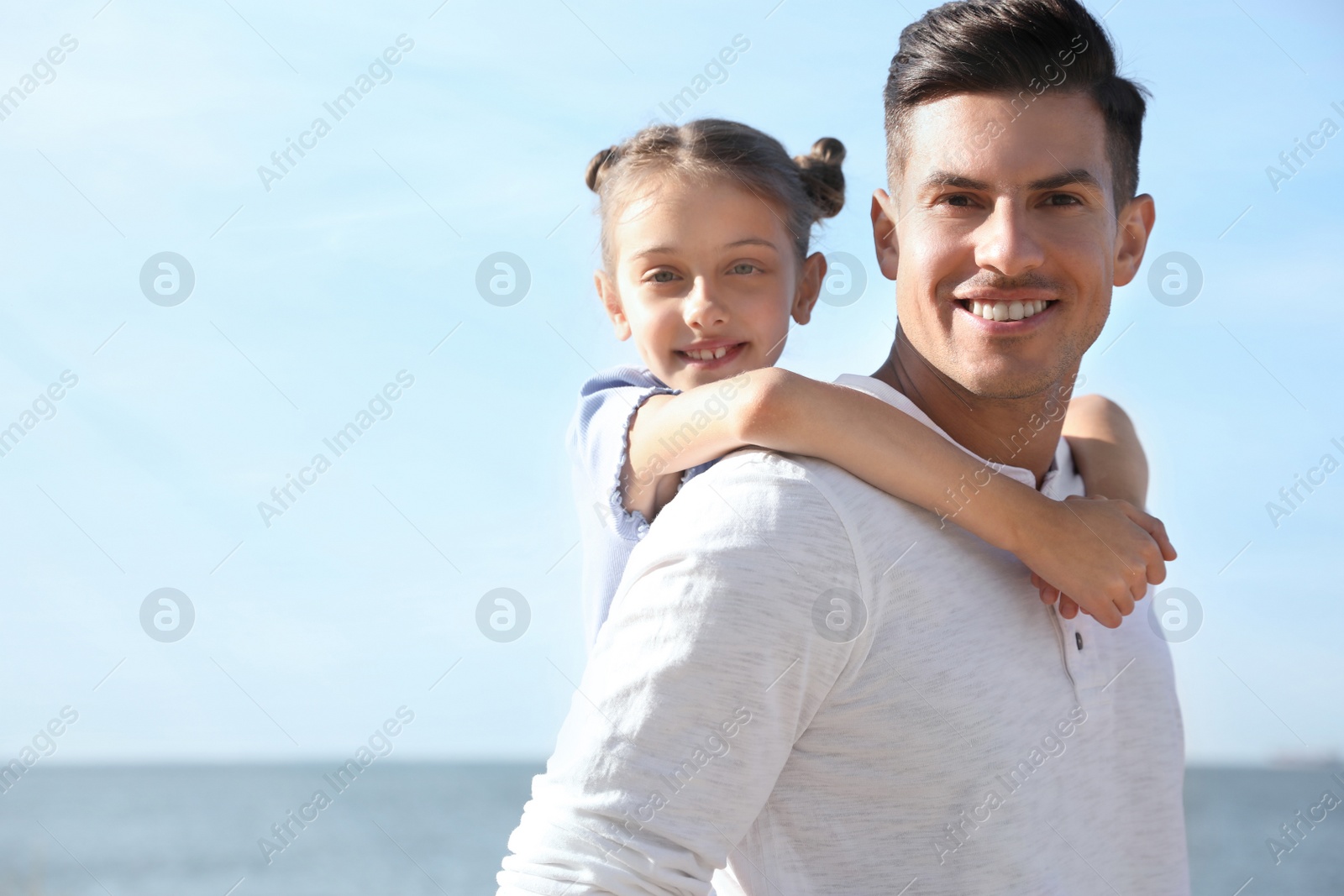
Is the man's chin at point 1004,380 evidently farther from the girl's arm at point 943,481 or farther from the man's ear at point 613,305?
the man's ear at point 613,305

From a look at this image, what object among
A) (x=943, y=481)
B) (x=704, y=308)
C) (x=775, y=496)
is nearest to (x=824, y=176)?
(x=704, y=308)

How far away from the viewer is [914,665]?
1.46 meters

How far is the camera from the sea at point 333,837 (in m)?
26.8

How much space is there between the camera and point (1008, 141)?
184 centimetres

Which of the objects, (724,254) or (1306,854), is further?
(1306,854)

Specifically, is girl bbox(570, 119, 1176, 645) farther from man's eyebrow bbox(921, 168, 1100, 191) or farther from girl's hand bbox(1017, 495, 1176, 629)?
man's eyebrow bbox(921, 168, 1100, 191)

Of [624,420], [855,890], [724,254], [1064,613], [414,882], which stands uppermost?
[724,254]

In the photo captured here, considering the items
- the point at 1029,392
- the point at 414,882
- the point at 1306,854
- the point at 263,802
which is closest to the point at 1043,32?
the point at 1029,392

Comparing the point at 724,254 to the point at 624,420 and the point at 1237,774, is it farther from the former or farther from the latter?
the point at 1237,774

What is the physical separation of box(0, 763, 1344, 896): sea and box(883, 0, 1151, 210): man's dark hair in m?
9.74

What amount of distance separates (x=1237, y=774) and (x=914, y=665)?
7380cm

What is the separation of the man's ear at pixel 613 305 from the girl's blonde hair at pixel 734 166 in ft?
0.24

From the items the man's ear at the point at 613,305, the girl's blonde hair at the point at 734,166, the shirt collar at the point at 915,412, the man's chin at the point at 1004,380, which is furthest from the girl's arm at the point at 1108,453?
the man's ear at the point at 613,305

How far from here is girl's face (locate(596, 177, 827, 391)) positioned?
301 cm
